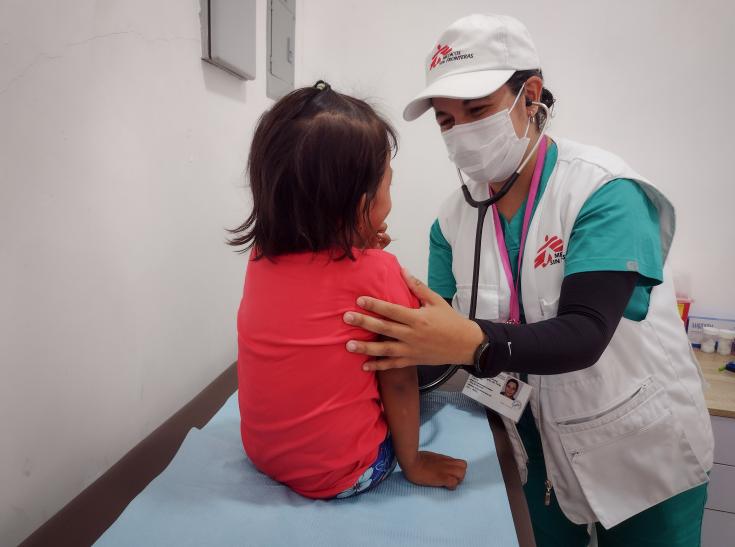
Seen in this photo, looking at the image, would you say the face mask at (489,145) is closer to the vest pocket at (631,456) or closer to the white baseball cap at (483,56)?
the white baseball cap at (483,56)

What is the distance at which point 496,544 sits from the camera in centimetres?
63

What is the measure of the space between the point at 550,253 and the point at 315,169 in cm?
55

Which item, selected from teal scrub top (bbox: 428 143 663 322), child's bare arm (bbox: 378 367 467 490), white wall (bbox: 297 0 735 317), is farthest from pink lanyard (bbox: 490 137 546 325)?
white wall (bbox: 297 0 735 317)

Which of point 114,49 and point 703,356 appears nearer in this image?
point 114,49

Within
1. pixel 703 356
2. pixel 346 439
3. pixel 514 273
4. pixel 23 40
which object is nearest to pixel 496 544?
pixel 346 439

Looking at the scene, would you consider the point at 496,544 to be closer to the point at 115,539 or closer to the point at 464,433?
the point at 464,433

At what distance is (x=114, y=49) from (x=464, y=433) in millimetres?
1095

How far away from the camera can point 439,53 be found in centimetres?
101

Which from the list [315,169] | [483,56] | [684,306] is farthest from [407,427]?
[684,306]

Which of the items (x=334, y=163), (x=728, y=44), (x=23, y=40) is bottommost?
(x=334, y=163)

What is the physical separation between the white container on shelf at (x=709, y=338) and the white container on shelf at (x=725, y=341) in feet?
0.05

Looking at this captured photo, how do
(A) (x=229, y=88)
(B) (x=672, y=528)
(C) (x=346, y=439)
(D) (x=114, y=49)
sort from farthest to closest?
1. (A) (x=229, y=88)
2. (B) (x=672, y=528)
3. (D) (x=114, y=49)
4. (C) (x=346, y=439)

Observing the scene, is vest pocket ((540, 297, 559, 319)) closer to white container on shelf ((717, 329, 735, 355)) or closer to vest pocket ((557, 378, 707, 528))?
vest pocket ((557, 378, 707, 528))

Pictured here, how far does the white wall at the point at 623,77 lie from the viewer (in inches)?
72.4
